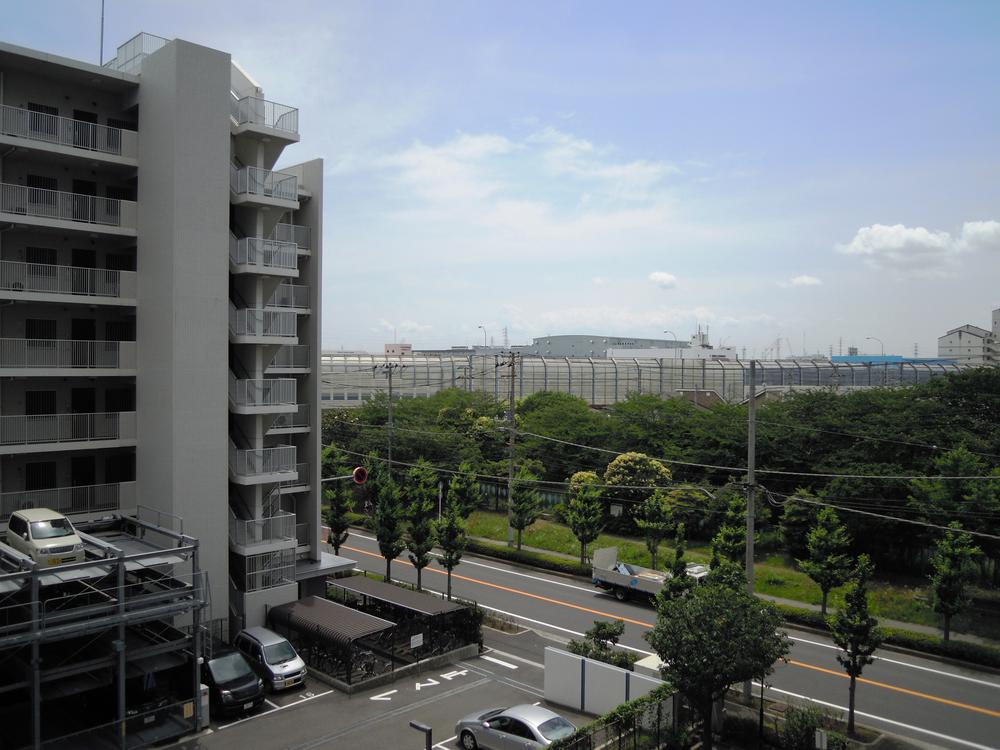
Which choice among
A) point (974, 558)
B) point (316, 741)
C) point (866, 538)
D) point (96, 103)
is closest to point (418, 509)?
point (316, 741)

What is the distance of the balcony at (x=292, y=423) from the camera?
2454cm

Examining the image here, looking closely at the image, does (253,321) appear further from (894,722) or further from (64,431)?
(894,722)

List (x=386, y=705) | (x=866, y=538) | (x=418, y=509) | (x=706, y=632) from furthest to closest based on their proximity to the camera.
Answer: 1. (x=866, y=538)
2. (x=418, y=509)
3. (x=386, y=705)
4. (x=706, y=632)

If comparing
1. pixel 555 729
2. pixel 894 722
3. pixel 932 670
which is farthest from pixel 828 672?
pixel 555 729

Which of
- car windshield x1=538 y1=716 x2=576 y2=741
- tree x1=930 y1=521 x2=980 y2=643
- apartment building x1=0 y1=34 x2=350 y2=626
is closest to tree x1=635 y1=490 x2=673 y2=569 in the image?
tree x1=930 y1=521 x2=980 y2=643

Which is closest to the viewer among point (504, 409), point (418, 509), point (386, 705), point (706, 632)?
point (706, 632)

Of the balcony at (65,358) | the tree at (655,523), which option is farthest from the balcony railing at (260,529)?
the tree at (655,523)

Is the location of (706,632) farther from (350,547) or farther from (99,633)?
(350,547)

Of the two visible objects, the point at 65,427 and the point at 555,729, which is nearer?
the point at 555,729

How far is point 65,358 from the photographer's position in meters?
19.7

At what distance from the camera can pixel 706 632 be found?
1465 cm

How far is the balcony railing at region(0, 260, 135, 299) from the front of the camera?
19.1 m

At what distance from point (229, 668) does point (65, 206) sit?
41.7ft

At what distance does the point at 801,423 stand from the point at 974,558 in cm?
1027
